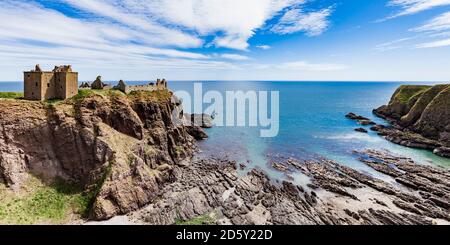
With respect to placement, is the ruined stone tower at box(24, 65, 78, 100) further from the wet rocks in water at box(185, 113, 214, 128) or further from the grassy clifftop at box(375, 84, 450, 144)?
the grassy clifftop at box(375, 84, 450, 144)

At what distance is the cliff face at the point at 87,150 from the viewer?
128ft

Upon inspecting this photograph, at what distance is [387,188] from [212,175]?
3291 centimetres

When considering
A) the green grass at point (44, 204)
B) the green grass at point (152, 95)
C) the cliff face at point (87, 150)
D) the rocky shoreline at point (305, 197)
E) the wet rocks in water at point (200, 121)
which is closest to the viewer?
the green grass at point (44, 204)

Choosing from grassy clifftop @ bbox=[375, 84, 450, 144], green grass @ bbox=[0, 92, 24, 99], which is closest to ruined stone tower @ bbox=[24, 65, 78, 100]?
green grass @ bbox=[0, 92, 24, 99]

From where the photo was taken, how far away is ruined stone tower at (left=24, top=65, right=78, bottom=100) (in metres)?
43.5

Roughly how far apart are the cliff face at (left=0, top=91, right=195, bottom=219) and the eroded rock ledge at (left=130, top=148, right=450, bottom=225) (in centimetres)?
402

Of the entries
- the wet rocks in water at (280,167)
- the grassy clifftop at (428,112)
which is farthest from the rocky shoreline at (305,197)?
the grassy clifftop at (428,112)

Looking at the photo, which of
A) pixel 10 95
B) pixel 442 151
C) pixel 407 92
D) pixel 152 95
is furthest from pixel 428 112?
pixel 10 95

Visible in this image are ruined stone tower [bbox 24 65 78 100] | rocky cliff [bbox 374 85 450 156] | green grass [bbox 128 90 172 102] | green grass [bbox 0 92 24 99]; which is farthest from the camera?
rocky cliff [bbox 374 85 450 156]

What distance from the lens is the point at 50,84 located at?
45.0 m

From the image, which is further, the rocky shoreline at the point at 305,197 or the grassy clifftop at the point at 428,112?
the grassy clifftop at the point at 428,112

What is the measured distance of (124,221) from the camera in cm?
3694

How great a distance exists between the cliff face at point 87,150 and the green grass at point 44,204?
1509mm

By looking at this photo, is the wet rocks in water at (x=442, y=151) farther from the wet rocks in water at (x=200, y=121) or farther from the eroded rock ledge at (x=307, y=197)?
the wet rocks in water at (x=200, y=121)
